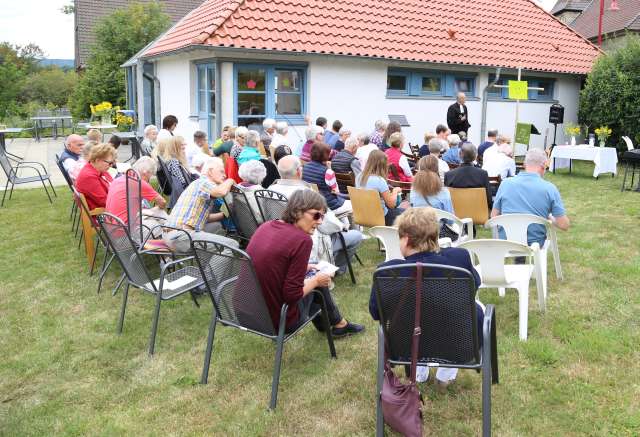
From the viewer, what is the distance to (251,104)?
1222 cm

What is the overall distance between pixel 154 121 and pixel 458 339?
1656 centimetres

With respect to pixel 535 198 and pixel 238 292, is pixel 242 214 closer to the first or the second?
pixel 238 292

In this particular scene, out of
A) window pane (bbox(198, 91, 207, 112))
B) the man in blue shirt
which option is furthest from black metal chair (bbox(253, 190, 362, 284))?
window pane (bbox(198, 91, 207, 112))

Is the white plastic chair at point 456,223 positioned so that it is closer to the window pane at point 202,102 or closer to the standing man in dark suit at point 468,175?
the standing man in dark suit at point 468,175

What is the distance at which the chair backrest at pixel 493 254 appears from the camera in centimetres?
421

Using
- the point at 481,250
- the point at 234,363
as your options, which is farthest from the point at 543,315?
the point at 234,363

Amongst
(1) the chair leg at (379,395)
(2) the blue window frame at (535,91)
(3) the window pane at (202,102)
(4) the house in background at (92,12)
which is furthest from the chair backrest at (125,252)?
(4) the house in background at (92,12)

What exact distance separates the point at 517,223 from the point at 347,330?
174 centimetres

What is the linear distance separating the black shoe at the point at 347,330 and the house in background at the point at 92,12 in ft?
95.6

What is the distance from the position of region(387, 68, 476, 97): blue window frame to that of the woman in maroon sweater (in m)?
10.8

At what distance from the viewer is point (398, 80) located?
14211 mm

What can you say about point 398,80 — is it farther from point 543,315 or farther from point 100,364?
point 100,364

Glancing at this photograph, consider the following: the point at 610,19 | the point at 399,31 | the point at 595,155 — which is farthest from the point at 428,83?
the point at 610,19

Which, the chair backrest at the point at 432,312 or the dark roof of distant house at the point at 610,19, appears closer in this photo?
the chair backrest at the point at 432,312
